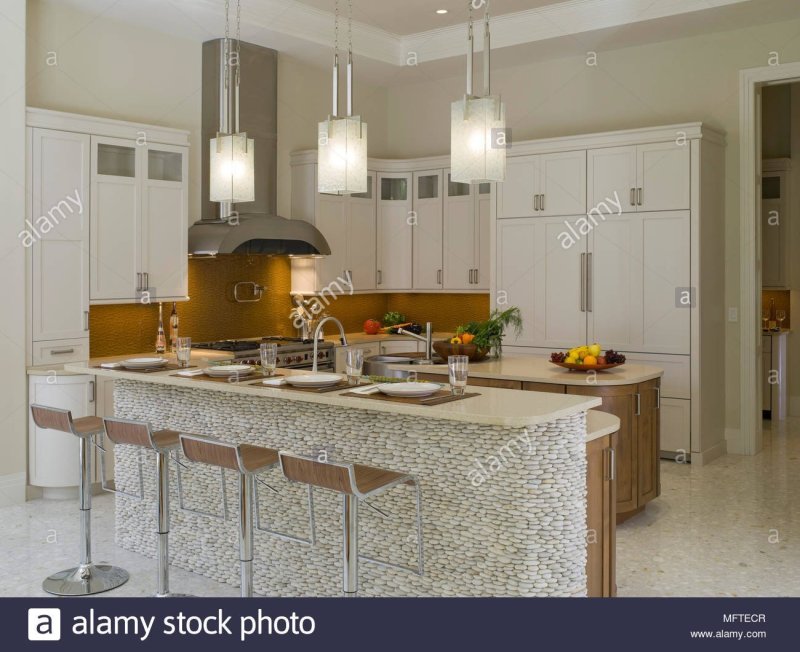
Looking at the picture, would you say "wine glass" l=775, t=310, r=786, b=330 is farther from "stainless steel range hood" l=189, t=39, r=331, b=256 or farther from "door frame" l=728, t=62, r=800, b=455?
"stainless steel range hood" l=189, t=39, r=331, b=256

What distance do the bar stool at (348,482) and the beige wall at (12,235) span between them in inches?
117

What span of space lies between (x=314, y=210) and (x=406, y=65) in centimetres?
162

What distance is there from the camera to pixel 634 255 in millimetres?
6488

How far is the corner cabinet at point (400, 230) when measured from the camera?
733 centimetres

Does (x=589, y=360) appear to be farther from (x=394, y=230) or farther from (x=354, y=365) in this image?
(x=394, y=230)

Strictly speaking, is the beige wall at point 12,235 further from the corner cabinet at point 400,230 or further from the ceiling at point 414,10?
the corner cabinet at point 400,230

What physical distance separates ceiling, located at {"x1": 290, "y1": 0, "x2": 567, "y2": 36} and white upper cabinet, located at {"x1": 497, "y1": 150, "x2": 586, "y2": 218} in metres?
1.17

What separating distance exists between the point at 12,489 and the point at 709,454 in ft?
16.2

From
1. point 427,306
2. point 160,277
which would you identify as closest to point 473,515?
point 160,277

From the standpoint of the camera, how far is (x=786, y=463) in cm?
641

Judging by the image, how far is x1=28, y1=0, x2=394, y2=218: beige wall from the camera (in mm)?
5621

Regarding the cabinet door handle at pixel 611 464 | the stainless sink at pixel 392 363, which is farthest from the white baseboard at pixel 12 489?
the cabinet door handle at pixel 611 464
